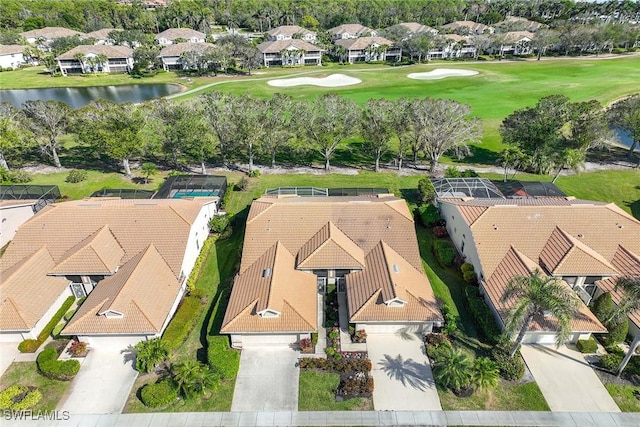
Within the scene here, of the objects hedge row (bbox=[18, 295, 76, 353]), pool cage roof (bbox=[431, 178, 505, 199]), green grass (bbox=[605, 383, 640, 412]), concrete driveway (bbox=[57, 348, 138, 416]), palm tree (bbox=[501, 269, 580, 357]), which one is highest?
palm tree (bbox=[501, 269, 580, 357])

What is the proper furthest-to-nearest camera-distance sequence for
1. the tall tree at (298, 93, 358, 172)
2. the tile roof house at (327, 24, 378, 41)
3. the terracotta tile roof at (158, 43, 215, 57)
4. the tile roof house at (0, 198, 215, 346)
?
the tile roof house at (327, 24, 378, 41)
the terracotta tile roof at (158, 43, 215, 57)
the tall tree at (298, 93, 358, 172)
the tile roof house at (0, 198, 215, 346)

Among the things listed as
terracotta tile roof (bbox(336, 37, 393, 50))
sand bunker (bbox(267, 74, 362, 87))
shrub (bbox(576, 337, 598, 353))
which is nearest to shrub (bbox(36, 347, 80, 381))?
shrub (bbox(576, 337, 598, 353))

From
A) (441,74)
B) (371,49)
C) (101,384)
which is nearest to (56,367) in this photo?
(101,384)

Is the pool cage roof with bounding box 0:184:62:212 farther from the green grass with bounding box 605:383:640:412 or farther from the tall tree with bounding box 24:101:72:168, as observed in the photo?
the green grass with bounding box 605:383:640:412

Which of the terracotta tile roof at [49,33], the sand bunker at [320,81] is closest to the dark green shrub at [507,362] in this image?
the sand bunker at [320,81]

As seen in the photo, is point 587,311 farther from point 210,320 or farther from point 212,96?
point 212,96

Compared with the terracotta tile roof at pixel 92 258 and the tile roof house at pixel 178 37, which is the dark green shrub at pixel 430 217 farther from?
the tile roof house at pixel 178 37

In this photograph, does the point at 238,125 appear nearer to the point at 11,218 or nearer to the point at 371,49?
the point at 11,218
